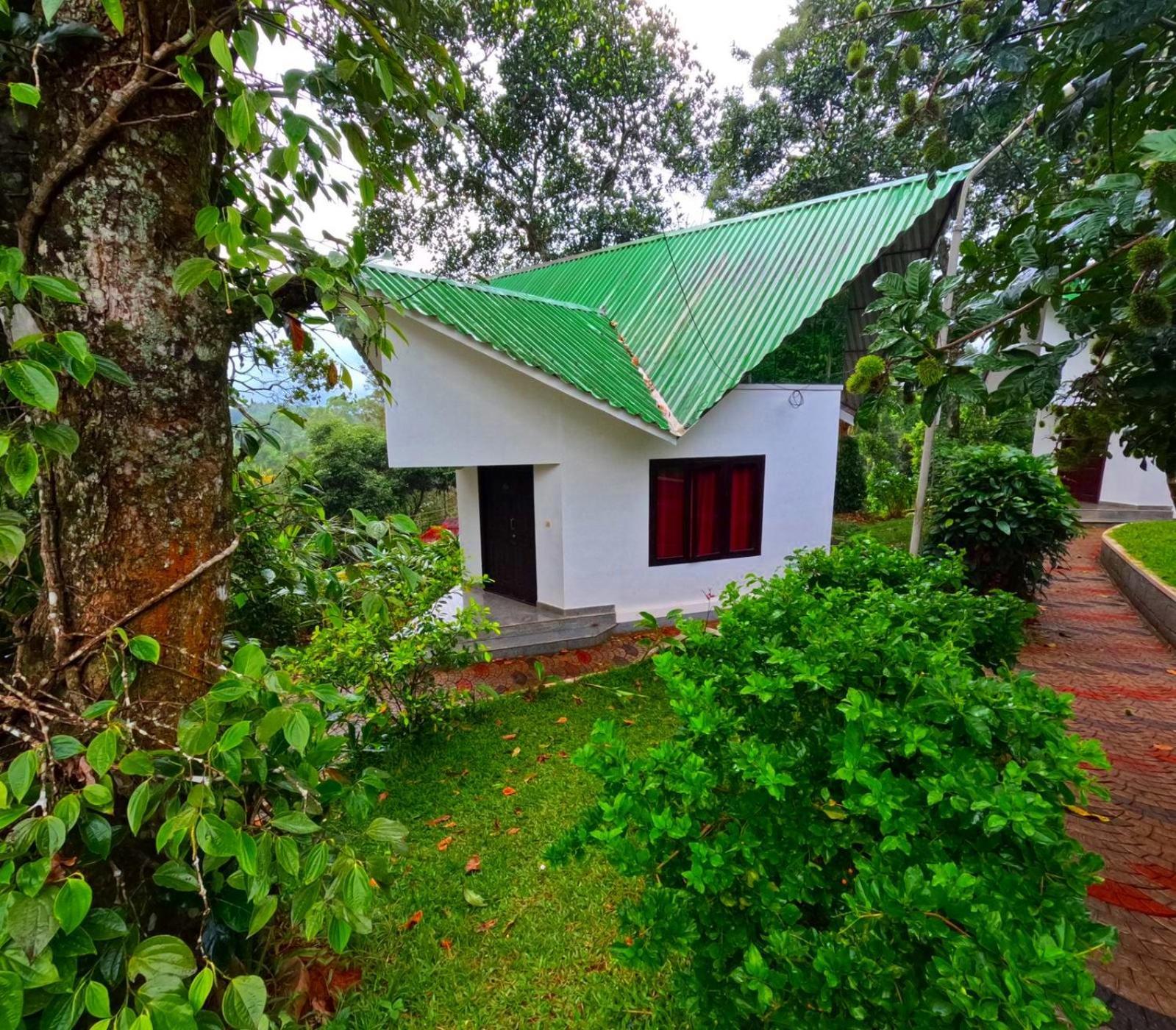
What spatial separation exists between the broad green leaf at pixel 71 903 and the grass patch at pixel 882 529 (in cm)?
1191

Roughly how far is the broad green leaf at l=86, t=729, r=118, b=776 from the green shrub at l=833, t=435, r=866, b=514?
16.8 metres

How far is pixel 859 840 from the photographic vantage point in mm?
1647

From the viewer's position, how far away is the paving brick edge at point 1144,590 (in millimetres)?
6207

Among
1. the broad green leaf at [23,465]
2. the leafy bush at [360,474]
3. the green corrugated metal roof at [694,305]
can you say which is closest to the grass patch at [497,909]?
the broad green leaf at [23,465]

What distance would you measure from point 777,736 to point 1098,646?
654 centimetres

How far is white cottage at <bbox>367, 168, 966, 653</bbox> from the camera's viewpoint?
6.70 meters

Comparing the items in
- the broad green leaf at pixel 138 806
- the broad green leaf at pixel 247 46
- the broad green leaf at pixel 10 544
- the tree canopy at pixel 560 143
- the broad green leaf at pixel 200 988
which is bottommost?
the broad green leaf at pixel 200 988

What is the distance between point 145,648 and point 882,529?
47.1 feet

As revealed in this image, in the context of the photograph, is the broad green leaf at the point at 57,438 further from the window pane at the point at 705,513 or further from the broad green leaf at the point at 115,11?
the window pane at the point at 705,513

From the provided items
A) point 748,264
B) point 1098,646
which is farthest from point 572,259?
point 1098,646

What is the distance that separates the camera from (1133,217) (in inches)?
73.7

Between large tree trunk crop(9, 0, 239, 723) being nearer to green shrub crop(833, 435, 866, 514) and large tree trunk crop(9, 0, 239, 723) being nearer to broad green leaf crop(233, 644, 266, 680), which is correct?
broad green leaf crop(233, 644, 266, 680)

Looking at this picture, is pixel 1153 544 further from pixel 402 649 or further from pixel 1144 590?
pixel 402 649

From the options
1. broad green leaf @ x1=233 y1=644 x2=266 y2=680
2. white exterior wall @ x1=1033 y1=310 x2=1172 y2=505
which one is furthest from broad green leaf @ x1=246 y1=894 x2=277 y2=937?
white exterior wall @ x1=1033 y1=310 x2=1172 y2=505
